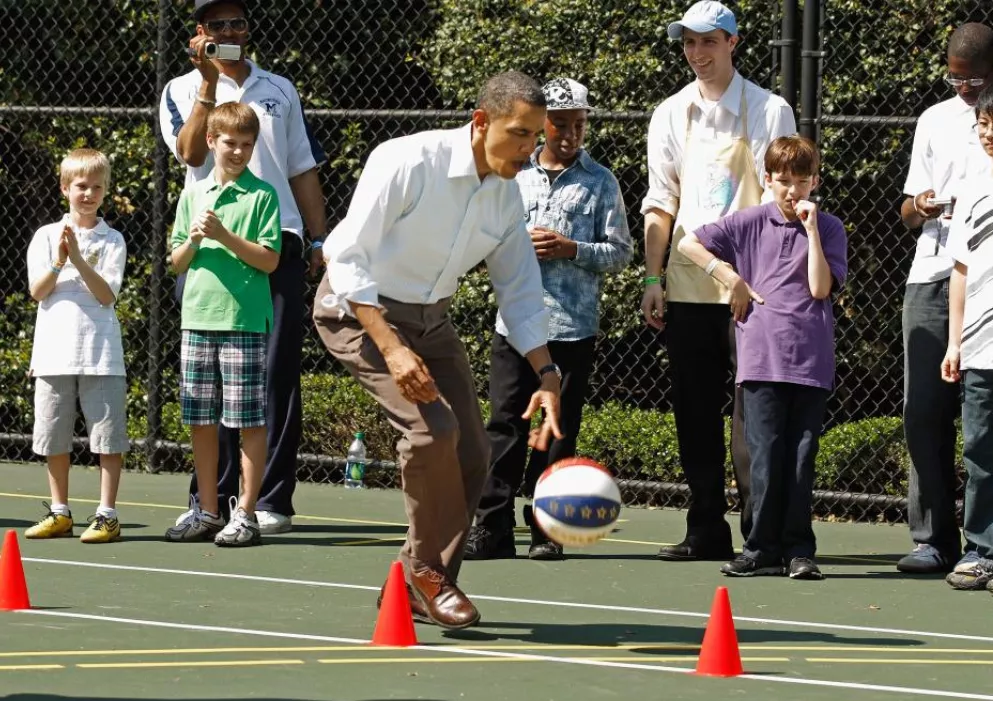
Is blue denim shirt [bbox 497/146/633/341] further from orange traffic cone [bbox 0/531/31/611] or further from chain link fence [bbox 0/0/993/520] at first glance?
orange traffic cone [bbox 0/531/31/611]

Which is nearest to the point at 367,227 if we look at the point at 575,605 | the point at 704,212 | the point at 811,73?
the point at 575,605

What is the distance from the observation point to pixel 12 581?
680 cm

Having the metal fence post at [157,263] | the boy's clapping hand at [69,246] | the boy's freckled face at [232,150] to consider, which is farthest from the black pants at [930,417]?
the metal fence post at [157,263]

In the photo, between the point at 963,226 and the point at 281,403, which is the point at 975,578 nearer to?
the point at 963,226

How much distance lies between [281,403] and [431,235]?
285 centimetres

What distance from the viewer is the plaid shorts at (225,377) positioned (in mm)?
8609

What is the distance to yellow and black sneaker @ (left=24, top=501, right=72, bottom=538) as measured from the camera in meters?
8.79

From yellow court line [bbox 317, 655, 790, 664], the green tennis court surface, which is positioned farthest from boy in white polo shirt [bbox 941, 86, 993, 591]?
yellow court line [bbox 317, 655, 790, 664]

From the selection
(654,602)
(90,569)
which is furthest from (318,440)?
(654,602)

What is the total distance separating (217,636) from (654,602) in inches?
72.9

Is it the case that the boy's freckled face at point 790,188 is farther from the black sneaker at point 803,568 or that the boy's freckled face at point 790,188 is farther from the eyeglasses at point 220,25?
the eyeglasses at point 220,25

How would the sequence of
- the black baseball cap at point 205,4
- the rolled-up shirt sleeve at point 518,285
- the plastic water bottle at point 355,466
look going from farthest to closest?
the plastic water bottle at point 355,466 < the black baseball cap at point 205,4 < the rolled-up shirt sleeve at point 518,285

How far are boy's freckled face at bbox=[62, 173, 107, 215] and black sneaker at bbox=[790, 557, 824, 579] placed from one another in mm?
3570

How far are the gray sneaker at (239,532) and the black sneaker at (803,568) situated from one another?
2.45 meters
